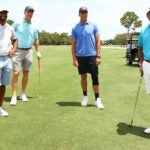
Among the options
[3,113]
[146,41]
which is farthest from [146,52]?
[3,113]

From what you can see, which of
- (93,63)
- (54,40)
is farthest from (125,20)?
(93,63)

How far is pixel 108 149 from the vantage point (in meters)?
7.19

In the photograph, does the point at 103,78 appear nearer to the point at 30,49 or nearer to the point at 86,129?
the point at 30,49

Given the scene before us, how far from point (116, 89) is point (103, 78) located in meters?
3.58

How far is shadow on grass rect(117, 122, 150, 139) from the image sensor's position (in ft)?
26.6

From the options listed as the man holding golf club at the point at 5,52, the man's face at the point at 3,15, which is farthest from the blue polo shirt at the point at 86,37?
the man's face at the point at 3,15

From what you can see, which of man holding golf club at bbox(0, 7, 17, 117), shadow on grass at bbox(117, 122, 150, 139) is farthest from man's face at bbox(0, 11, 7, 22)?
shadow on grass at bbox(117, 122, 150, 139)

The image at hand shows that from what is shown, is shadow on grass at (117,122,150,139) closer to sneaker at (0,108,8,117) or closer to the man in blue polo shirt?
the man in blue polo shirt

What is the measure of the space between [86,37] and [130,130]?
9.33 ft

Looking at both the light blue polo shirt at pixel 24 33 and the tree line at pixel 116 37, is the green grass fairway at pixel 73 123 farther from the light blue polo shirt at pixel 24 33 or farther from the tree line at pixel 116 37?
the tree line at pixel 116 37

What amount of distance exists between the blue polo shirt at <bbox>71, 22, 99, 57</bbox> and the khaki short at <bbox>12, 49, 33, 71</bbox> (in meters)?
1.41

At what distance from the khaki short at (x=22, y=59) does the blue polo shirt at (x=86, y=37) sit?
1411 mm

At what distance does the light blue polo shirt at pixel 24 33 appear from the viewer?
1115cm

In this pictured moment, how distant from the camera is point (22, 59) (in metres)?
11.4
